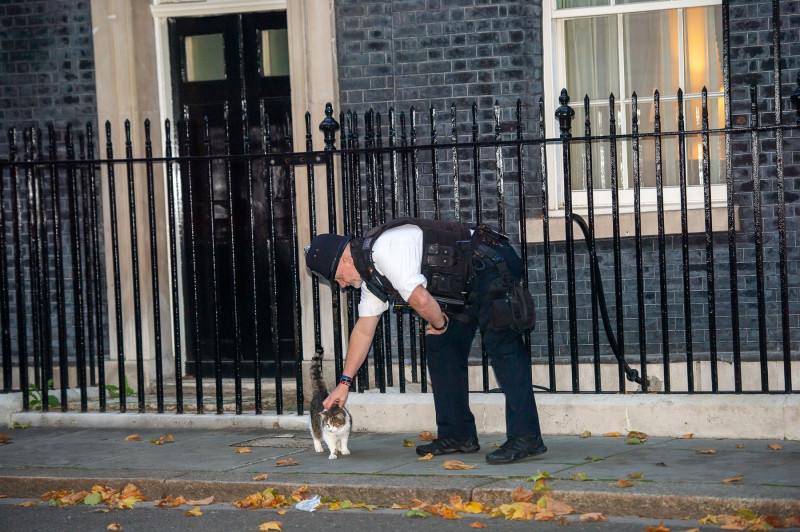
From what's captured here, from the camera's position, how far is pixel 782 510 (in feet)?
17.1

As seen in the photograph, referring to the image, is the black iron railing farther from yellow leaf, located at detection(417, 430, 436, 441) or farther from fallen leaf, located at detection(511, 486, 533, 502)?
fallen leaf, located at detection(511, 486, 533, 502)

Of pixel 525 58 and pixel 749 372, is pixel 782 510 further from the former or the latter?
pixel 525 58

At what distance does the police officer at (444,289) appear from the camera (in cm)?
628

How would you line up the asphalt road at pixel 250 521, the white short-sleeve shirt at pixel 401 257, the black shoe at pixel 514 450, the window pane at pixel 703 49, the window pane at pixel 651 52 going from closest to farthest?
the asphalt road at pixel 250 521
the white short-sleeve shirt at pixel 401 257
the black shoe at pixel 514 450
the window pane at pixel 703 49
the window pane at pixel 651 52

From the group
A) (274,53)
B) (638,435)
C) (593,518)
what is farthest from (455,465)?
(274,53)

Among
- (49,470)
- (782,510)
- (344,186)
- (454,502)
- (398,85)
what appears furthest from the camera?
(398,85)

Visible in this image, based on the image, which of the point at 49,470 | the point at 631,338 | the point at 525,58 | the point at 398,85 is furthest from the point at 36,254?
the point at 631,338

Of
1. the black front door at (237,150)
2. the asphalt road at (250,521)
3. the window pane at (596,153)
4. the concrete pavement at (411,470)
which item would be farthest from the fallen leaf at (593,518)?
the black front door at (237,150)

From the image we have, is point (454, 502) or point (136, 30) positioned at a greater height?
point (136, 30)

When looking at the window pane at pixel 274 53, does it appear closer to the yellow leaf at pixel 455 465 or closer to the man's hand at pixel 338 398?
the man's hand at pixel 338 398

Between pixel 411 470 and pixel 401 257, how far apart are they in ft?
3.94

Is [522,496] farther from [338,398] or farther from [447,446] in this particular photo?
[338,398]

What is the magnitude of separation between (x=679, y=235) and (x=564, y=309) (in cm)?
106

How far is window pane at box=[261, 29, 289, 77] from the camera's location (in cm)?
983
